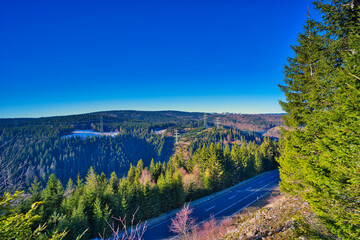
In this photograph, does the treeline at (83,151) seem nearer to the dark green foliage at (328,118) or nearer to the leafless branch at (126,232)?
the leafless branch at (126,232)

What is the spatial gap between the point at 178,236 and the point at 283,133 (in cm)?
1890

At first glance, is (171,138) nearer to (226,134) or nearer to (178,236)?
(226,134)

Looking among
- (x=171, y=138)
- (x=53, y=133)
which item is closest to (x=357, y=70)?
(x=171, y=138)

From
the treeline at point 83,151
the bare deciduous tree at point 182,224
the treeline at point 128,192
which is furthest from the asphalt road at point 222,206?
the treeline at point 83,151

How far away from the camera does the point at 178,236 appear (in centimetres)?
2272

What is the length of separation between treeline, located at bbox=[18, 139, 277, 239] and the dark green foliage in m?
7.55

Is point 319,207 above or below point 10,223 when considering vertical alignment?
below

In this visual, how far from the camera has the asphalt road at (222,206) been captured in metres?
24.4

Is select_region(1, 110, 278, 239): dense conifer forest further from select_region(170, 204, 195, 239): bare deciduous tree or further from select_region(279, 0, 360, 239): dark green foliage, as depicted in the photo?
select_region(279, 0, 360, 239): dark green foliage

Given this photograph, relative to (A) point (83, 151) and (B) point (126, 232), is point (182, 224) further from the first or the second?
(A) point (83, 151)

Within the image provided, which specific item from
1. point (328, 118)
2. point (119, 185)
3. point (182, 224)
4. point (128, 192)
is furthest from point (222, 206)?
point (328, 118)

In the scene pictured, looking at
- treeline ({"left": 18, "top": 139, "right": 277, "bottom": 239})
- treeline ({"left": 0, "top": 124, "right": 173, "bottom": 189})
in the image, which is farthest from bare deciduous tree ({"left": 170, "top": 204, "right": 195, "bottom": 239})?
treeline ({"left": 0, "top": 124, "right": 173, "bottom": 189})

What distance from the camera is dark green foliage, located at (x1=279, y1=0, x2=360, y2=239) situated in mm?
4234

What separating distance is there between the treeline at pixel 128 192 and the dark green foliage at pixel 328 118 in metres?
7.55
